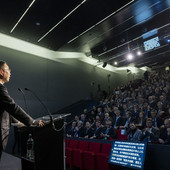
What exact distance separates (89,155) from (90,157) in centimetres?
5

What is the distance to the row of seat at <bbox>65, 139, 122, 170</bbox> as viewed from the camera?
326 centimetres

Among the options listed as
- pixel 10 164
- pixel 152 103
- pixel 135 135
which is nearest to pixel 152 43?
pixel 152 103

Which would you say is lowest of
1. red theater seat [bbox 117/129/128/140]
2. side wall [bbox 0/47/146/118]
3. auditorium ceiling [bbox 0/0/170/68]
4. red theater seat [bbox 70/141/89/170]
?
red theater seat [bbox 70/141/89/170]

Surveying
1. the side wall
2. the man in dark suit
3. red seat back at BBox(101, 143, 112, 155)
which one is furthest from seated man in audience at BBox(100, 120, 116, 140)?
the side wall

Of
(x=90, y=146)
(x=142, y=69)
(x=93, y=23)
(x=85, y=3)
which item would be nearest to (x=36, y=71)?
(x=93, y=23)

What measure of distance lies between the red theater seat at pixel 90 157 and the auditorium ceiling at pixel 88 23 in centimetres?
462

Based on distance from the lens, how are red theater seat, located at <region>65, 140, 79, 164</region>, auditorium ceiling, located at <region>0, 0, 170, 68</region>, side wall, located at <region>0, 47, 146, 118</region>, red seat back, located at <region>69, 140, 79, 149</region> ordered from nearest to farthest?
red theater seat, located at <region>65, 140, 79, 164</region>, red seat back, located at <region>69, 140, 79, 149</region>, auditorium ceiling, located at <region>0, 0, 170, 68</region>, side wall, located at <region>0, 47, 146, 118</region>

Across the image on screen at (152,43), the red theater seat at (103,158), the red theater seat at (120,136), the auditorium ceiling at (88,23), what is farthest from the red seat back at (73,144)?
the image on screen at (152,43)

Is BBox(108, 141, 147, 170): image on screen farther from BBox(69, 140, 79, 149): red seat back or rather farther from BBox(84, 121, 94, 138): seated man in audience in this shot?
BBox(84, 121, 94, 138): seated man in audience

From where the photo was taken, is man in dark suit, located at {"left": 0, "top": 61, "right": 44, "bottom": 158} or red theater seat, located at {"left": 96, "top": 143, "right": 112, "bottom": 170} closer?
man in dark suit, located at {"left": 0, "top": 61, "right": 44, "bottom": 158}

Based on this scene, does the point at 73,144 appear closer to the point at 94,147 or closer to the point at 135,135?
the point at 94,147

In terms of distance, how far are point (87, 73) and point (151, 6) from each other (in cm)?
646

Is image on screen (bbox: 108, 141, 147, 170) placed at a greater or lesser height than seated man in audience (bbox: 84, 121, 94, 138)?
lesser

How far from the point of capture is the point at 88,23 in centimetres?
725
